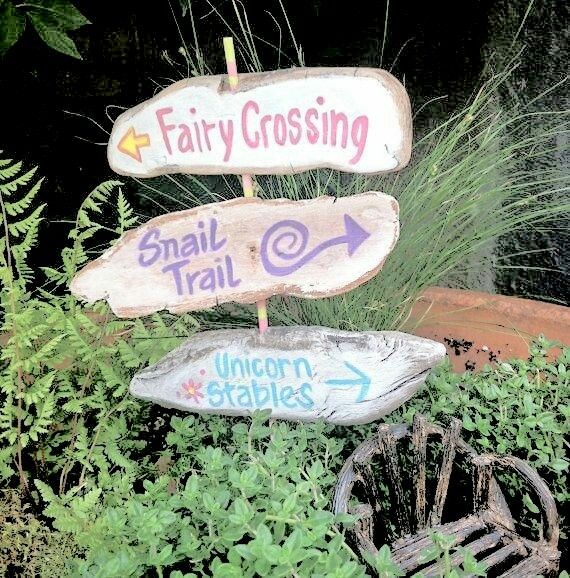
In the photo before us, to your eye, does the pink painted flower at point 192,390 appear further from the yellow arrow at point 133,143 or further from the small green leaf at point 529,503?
the small green leaf at point 529,503

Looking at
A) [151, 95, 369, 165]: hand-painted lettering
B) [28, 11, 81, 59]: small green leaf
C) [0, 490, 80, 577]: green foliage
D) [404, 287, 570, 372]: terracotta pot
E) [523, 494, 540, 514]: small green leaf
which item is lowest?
[523, 494, 540, 514]: small green leaf

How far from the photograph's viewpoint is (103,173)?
2.12m

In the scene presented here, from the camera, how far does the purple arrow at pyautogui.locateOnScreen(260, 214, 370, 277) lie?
111 cm

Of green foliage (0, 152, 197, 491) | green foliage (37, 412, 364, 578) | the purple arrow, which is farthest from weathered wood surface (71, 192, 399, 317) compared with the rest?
green foliage (37, 412, 364, 578)

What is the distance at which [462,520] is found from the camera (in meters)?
1.07

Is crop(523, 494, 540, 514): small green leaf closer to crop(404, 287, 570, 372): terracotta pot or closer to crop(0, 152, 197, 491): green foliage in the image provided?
crop(404, 287, 570, 372): terracotta pot

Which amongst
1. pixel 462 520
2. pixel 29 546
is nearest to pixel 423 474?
pixel 462 520

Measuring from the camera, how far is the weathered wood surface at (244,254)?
111 centimetres

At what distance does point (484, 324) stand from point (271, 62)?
1.12m

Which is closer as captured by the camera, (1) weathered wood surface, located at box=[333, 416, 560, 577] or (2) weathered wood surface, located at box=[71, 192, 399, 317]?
(1) weathered wood surface, located at box=[333, 416, 560, 577]

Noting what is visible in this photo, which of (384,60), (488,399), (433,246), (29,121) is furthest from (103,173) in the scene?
(488,399)

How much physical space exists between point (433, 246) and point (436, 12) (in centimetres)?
88

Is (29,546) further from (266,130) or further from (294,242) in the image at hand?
(266,130)

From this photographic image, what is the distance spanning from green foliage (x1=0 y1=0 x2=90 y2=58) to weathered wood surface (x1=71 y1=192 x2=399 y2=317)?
42 cm
